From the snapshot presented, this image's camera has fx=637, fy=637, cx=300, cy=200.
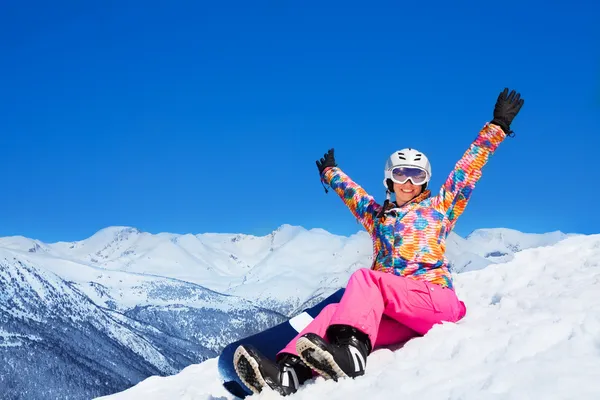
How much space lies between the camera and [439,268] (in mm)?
6988

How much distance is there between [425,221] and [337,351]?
7.01 ft

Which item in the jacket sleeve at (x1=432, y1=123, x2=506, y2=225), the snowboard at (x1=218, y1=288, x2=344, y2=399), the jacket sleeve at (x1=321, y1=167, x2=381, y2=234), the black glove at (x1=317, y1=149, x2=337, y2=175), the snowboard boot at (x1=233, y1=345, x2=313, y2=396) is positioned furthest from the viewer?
the black glove at (x1=317, y1=149, x2=337, y2=175)

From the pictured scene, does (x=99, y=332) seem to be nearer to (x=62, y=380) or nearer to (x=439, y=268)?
(x=62, y=380)

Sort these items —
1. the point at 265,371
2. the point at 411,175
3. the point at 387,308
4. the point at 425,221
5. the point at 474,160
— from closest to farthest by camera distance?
the point at 265,371 < the point at 387,308 < the point at 425,221 < the point at 411,175 < the point at 474,160

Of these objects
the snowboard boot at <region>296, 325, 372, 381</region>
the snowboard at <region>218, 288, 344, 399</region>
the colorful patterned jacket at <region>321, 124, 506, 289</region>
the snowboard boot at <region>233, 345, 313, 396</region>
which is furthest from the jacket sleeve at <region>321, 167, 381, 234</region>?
the snowboard boot at <region>233, 345, 313, 396</region>

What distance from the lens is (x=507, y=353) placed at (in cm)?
542

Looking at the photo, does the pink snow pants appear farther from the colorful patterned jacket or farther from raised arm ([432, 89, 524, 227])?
raised arm ([432, 89, 524, 227])

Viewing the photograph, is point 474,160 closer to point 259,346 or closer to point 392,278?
point 392,278

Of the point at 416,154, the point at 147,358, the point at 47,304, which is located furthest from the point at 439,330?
the point at 47,304

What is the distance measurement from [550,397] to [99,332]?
568ft

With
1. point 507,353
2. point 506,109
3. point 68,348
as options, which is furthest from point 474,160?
point 68,348

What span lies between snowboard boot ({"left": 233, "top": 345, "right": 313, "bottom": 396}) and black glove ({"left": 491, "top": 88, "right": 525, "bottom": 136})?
12.9 ft

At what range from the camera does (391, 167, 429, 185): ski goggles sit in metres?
7.46

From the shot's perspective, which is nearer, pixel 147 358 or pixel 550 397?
pixel 550 397
